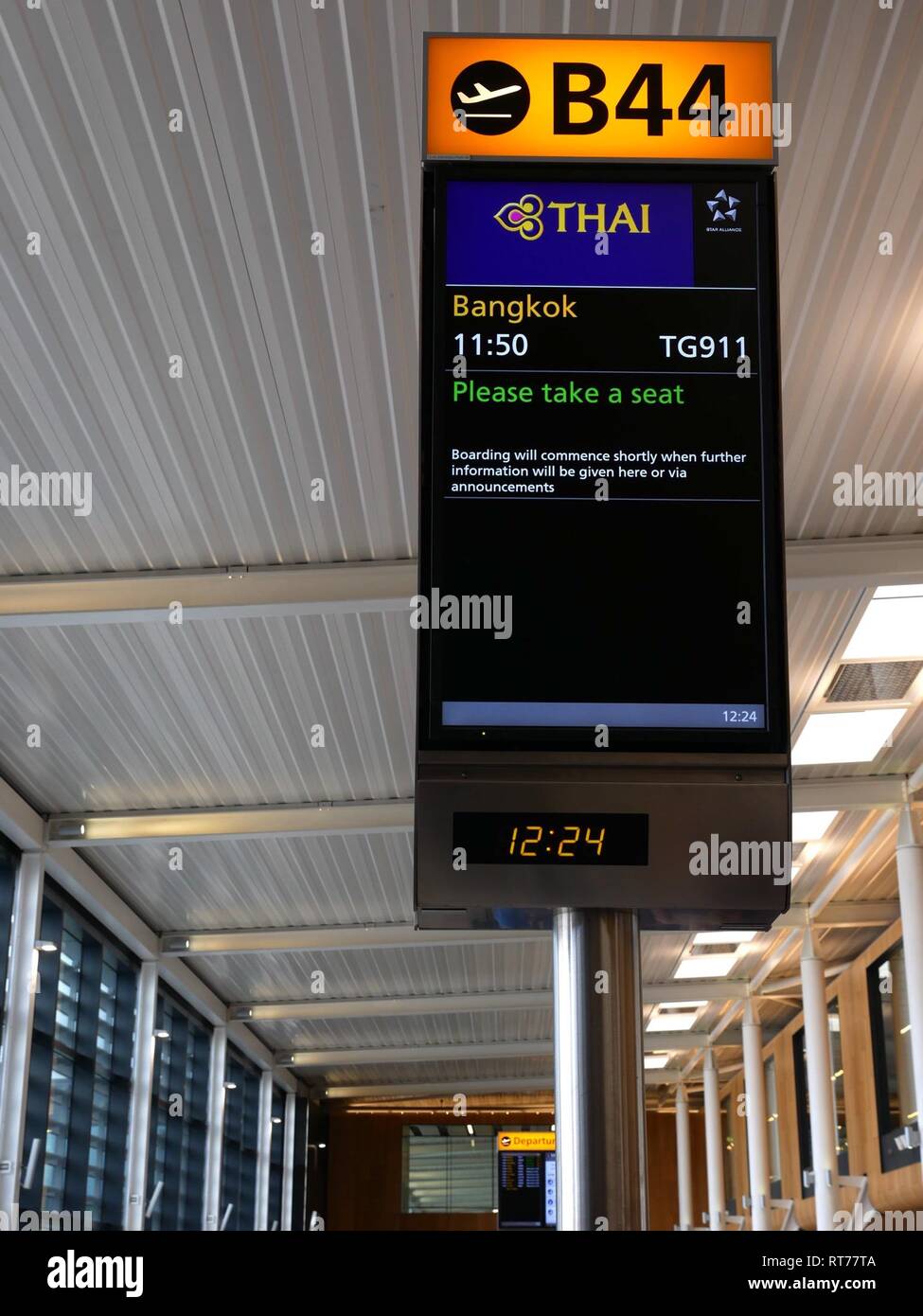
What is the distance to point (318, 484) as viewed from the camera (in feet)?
40.2

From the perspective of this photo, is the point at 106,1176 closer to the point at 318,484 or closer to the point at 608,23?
the point at 318,484

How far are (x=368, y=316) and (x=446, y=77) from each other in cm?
736

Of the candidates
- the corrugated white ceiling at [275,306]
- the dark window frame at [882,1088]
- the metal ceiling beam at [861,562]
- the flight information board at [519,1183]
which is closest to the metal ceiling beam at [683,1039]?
the flight information board at [519,1183]

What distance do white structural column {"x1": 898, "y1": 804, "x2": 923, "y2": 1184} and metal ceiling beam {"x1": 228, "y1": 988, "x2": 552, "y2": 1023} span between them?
13885mm

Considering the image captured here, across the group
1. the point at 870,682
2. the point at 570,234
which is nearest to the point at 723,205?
the point at 570,234

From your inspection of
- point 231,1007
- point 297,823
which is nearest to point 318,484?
point 297,823

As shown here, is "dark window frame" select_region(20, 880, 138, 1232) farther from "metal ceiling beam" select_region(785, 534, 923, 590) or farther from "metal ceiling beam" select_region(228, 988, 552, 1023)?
"metal ceiling beam" select_region(785, 534, 923, 590)

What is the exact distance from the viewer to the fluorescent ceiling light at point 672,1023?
35.8 metres

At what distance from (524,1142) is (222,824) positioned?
18540 mm

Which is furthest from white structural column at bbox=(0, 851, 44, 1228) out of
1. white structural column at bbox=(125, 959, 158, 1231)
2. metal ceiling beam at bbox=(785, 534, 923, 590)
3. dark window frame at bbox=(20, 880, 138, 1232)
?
metal ceiling beam at bbox=(785, 534, 923, 590)

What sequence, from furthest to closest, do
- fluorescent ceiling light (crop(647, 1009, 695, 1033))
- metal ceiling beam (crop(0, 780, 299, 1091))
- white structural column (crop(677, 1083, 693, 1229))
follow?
1. white structural column (crop(677, 1083, 693, 1229))
2. fluorescent ceiling light (crop(647, 1009, 695, 1033))
3. metal ceiling beam (crop(0, 780, 299, 1091))

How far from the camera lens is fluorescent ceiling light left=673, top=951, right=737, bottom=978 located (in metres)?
28.8

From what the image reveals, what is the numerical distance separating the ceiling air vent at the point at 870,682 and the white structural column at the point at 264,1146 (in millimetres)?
25151
